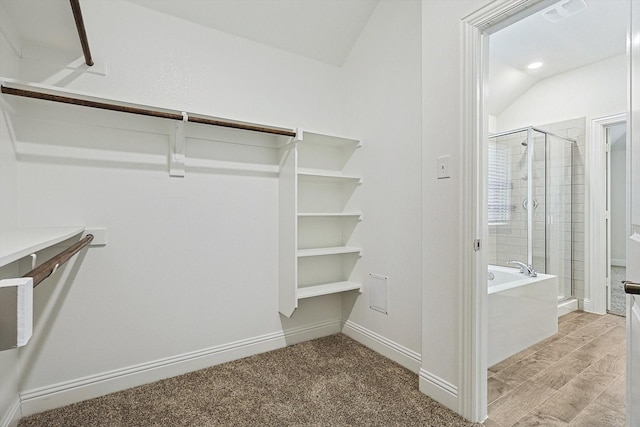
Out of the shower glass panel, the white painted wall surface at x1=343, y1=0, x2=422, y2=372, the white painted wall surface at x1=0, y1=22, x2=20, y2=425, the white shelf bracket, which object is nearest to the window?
the shower glass panel

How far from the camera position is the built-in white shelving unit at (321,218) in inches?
91.1

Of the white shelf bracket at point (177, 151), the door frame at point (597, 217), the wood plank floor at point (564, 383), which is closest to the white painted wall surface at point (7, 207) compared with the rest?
the white shelf bracket at point (177, 151)

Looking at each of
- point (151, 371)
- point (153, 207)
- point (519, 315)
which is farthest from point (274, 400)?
point (519, 315)

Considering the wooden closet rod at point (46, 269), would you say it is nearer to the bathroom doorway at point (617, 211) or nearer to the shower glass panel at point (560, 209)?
the shower glass panel at point (560, 209)

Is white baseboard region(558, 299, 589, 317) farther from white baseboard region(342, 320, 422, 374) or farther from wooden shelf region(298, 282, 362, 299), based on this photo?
wooden shelf region(298, 282, 362, 299)

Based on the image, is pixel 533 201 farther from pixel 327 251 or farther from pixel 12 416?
pixel 12 416

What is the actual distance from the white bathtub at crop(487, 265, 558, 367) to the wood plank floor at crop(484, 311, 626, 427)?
7cm

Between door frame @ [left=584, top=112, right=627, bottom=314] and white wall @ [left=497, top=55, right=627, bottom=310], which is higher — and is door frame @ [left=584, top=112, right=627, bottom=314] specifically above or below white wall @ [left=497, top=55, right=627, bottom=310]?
below

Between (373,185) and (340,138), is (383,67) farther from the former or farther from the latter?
(373,185)

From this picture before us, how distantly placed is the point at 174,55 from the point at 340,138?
125 centimetres

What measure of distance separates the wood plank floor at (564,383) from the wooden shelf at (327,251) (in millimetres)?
1254

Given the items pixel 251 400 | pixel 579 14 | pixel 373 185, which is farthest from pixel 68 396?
pixel 579 14

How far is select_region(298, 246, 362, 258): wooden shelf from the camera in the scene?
231 cm

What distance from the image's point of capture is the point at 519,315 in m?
2.41
